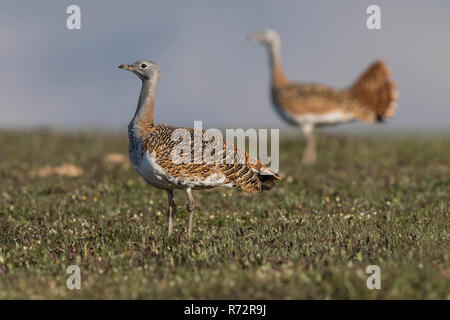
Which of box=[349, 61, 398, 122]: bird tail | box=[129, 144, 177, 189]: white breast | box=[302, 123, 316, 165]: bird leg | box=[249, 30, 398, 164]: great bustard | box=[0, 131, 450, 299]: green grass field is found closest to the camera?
box=[0, 131, 450, 299]: green grass field

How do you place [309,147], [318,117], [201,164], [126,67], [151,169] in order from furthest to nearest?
[318,117]
[309,147]
[126,67]
[201,164]
[151,169]

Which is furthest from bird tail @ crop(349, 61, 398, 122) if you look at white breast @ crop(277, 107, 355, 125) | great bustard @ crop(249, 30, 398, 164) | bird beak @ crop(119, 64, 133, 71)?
bird beak @ crop(119, 64, 133, 71)

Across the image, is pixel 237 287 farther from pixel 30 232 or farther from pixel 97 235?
pixel 30 232

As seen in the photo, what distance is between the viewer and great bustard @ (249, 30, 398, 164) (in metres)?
18.8

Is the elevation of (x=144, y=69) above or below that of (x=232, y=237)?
above

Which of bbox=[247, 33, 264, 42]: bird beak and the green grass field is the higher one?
bbox=[247, 33, 264, 42]: bird beak

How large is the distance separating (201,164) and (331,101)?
38.7 ft

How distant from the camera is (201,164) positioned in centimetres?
795

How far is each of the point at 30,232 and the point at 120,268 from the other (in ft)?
9.44

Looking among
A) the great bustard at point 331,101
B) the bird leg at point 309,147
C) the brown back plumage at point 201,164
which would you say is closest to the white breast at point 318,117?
the great bustard at point 331,101

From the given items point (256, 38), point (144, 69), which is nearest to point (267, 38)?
point (256, 38)

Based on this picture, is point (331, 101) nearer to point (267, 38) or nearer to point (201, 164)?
point (267, 38)

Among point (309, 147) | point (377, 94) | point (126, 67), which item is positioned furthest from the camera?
point (377, 94)

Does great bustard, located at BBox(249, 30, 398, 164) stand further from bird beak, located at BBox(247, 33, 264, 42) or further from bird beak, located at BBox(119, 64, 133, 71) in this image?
bird beak, located at BBox(119, 64, 133, 71)
